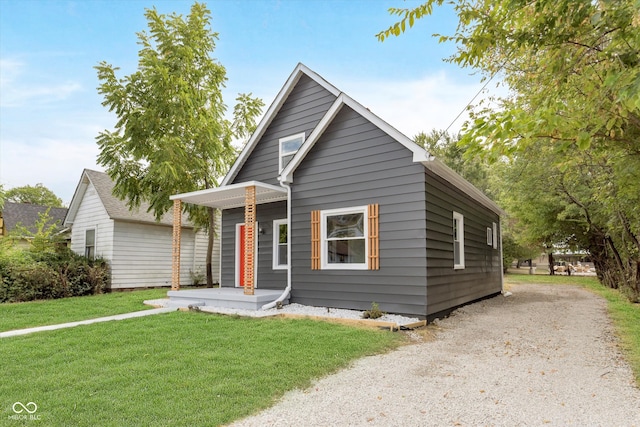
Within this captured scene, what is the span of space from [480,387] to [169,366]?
137 inches

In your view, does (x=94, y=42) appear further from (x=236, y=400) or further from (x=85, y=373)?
(x=236, y=400)

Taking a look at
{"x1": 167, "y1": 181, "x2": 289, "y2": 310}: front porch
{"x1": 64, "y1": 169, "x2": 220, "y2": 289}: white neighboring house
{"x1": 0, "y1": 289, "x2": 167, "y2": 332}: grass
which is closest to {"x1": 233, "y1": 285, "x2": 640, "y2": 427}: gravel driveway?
{"x1": 167, "y1": 181, "x2": 289, "y2": 310}: front porch

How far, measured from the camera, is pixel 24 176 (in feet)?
127

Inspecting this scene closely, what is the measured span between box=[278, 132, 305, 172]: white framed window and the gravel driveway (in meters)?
6.09

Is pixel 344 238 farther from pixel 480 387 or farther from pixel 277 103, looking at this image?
pixel 480 387

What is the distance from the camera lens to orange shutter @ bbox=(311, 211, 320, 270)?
8883 millimetres

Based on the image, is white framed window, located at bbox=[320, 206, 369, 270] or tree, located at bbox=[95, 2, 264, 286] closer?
white framed window, located at bbox=[320, 206, 369, 270]

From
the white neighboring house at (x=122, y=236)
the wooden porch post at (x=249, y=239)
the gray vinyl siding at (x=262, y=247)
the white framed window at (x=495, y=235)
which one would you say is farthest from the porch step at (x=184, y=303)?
the white framed window at (x=495, y=235)

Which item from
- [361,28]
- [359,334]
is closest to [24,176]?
[361,28]

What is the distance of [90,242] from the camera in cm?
1557

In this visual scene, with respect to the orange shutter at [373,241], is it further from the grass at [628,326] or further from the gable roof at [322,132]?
the grass at [628,326]

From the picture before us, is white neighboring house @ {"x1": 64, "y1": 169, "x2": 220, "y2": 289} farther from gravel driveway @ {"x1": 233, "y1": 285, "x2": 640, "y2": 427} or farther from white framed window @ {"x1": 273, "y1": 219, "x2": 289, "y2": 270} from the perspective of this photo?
gravel driveway @ {"x1": 233, "y1": 285, "x2": 640, "y2": 427}

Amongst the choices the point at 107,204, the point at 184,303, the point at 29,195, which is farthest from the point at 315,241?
the point at 29,195

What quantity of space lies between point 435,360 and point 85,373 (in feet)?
13.8
